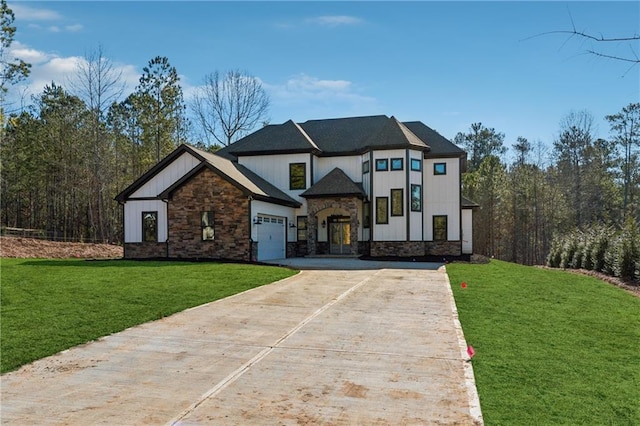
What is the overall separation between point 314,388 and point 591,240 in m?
19.1

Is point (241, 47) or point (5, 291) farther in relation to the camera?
point (241, 47)

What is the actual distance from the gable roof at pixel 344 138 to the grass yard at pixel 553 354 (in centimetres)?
1375

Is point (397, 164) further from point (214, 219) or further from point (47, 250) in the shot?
point (47, 250)

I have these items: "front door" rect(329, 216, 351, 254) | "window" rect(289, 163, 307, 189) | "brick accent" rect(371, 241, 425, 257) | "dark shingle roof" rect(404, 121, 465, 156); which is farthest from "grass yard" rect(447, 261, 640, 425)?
"window" rect(289, 163, 307, 189)

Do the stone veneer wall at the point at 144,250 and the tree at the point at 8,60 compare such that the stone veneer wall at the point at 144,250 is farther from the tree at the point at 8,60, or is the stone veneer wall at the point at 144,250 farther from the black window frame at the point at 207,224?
the tree at the point at 8,60

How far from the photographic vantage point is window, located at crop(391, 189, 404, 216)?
23766mm

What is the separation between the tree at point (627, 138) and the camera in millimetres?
38500

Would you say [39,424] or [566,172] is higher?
[566,172]

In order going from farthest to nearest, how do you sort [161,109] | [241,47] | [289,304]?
[161,109] < [241,47] < [289,304]

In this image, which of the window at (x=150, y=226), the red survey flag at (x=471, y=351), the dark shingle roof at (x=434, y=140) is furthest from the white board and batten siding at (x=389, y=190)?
the red survey flag at (x=471, y=351)

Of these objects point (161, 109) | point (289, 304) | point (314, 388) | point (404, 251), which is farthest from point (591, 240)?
point (161, 109)

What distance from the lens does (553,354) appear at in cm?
610

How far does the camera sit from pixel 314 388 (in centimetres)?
496

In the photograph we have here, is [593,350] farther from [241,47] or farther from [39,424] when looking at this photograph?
[241,47]
